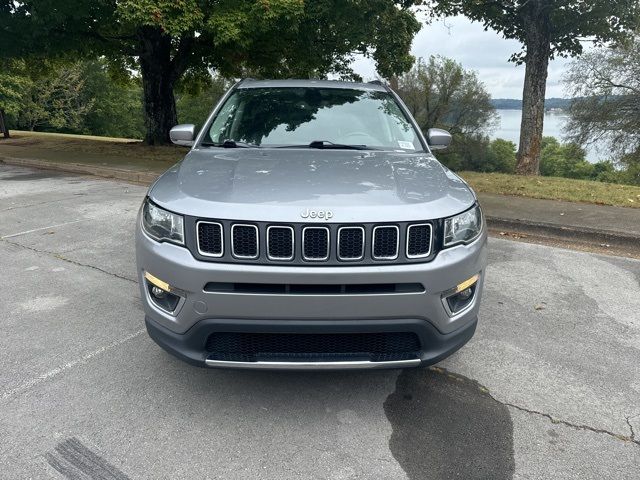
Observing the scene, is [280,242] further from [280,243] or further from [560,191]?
[560,191]

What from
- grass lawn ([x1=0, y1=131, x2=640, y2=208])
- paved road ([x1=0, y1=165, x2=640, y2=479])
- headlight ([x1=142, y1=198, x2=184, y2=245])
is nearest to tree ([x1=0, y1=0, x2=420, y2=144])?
grass lawn ([x1=0, y1=131, x2=640, y2=208])

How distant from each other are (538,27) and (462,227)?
1224 cm

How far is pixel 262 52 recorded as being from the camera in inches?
637

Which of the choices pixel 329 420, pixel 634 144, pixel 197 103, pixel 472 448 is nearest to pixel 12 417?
pixel 329 420

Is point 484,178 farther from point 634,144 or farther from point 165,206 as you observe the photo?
point 634,144

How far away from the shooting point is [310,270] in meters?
2.21

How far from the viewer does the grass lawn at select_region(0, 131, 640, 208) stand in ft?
27.2

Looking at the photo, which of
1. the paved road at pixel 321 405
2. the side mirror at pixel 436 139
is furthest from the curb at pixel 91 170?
the side mirror at pixel 436 139

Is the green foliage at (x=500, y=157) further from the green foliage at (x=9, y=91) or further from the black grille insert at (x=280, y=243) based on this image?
the black grille insert at (x=280, y=243)

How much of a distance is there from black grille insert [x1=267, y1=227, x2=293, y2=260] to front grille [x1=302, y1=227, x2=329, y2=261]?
0.07 meters

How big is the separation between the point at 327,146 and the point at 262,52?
14157 millimetres

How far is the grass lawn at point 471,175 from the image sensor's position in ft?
27.2

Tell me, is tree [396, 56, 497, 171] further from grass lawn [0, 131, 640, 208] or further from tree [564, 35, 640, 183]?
grass lawn [0, 131, 640, 208]

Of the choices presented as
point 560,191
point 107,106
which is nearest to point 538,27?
point 560,191
